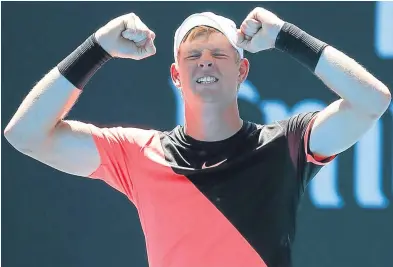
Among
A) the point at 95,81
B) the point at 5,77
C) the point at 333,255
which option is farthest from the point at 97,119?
the point at 333,255

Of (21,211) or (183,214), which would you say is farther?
(21,211)

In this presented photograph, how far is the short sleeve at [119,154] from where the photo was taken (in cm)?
226

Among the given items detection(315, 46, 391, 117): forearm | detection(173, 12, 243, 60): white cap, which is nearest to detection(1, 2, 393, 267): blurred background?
detection(173, 12, 243, 60): white cap

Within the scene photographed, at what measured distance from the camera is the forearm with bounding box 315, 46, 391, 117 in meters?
2.04

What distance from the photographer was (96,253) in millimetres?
3781

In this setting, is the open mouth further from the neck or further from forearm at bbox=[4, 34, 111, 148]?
forearm at bbox=[4, 34, 111, 148]

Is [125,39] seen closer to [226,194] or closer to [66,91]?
[66,91]

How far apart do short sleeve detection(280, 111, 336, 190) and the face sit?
0.20 m

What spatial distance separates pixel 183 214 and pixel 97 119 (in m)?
1.71

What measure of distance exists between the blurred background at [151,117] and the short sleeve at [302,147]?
1.45m

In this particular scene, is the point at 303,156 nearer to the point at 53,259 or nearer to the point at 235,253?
the point at 235,253

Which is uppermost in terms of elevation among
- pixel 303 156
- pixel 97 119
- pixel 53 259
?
pixel 303 156

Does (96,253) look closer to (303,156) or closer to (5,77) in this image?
(5,77)

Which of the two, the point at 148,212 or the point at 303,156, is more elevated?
the point at 303,156
